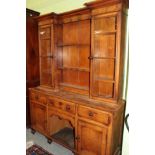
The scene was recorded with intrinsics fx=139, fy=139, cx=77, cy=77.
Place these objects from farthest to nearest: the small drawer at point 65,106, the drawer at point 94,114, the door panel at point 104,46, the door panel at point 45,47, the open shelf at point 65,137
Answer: the door panel at point 45,47 → the open shelf at point 65,137 → the small drawer at point 65,106 → the door panel at point 104,46 → the drawer at point 94,114

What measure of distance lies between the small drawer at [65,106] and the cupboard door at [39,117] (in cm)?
37

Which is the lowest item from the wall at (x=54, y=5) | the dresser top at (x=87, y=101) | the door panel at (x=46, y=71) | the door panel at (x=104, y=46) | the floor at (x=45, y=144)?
the floor at (x=45, y=144)

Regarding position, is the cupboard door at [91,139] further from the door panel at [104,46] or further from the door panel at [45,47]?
the door panel at [45,47]

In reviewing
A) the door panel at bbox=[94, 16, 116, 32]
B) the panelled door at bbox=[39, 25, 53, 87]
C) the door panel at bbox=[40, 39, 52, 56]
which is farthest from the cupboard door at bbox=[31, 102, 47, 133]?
the door panel at bbox=[94, 16, 116, 32]

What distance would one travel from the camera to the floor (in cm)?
225

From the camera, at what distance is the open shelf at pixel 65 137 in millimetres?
2245

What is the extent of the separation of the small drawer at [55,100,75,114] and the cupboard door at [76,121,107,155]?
0.22m

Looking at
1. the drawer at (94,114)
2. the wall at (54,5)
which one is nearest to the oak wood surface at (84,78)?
the drawer at (94,114)

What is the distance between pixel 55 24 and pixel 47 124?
5.77ft

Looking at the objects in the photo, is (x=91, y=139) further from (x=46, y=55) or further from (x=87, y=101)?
(x=46, y=55)

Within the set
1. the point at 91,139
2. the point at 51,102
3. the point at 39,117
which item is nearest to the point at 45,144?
the point at 39,117
